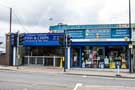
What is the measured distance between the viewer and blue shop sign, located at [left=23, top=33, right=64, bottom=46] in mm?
46169

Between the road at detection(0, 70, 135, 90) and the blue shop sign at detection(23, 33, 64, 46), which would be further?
the blue shop sign at detection(23, 33, 64, 46)

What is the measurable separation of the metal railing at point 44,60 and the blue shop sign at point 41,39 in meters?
1.83

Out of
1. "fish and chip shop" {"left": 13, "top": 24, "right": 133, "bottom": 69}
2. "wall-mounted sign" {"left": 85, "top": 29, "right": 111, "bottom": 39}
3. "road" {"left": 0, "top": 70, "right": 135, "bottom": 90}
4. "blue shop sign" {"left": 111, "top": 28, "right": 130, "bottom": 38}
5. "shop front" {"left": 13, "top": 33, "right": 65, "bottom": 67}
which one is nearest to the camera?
"road" {"left": 0, "top": 70, "right": 135, "bottom": 90}

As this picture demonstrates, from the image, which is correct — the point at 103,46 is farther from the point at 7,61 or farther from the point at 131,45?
the point at 7,61

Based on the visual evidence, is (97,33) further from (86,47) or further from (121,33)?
(121,33)

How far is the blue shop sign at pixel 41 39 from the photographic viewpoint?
46169 millimetres

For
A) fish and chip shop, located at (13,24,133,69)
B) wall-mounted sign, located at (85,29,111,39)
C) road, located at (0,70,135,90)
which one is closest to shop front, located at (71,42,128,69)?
fish and chip shop, located at (13,24,133,69)

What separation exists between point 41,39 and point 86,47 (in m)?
5.75

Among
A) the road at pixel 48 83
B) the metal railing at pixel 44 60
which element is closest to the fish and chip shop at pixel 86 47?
the metal railing at pixel 44 60

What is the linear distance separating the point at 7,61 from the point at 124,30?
1595 centimetres

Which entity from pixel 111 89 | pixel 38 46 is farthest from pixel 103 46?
pixel 111 89

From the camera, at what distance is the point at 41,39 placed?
47.0 meters

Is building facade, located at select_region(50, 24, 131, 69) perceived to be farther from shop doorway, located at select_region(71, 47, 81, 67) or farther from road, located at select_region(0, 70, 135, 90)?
road, located at select_region(0, 70, 135, 90)

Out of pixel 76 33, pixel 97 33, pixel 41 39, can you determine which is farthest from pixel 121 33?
pixel 41 39
